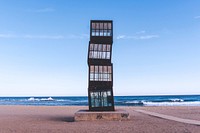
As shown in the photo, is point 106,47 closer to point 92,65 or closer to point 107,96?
point 92,65

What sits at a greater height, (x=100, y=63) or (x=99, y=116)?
(x=100, y=63)

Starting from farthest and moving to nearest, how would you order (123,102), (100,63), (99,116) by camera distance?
(123,102) < (100,63) < (99,116)

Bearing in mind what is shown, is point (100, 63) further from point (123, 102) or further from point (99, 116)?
point (123, 102)

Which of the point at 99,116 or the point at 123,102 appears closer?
the point at 99,116

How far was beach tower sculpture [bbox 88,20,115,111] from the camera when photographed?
2070 cm

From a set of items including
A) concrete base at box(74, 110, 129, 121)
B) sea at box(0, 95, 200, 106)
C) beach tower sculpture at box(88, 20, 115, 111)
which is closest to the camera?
concrete base at box(74, 110, 129, 121)

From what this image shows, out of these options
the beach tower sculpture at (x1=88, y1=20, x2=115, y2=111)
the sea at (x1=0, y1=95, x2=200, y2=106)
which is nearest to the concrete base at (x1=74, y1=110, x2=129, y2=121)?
the beach tower sculpture at (x1=88, y1=20, x2=115, y2=111)

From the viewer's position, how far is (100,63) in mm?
20734

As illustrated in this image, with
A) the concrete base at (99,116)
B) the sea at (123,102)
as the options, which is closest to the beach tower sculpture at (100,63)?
the concrete base at (99,116)

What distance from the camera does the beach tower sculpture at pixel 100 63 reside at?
2070 cm

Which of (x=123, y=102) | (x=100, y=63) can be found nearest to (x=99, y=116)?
(x=100, y=63)

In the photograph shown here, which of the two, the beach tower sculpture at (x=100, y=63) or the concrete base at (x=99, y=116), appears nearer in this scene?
the concrete base at (x=99, y=116)

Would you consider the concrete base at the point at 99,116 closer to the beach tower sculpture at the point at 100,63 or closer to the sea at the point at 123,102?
the beach tower sculpture at the point at 100,63

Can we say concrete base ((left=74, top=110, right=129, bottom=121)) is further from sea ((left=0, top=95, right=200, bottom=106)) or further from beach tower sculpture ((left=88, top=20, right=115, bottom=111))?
sea ((left=0, top=95, right=200, bottom=106))
